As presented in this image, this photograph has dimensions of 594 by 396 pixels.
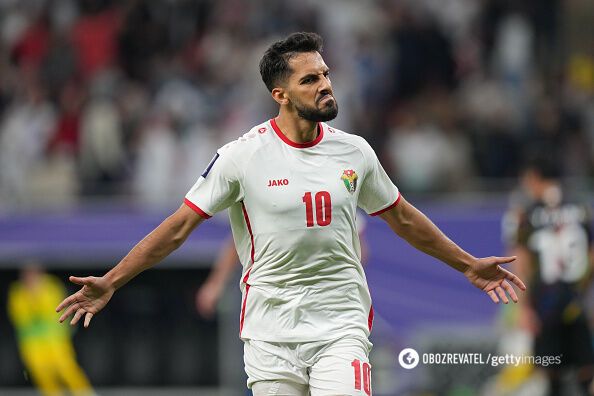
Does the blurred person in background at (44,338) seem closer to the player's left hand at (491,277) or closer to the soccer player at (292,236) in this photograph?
the soccer player at (292,236)

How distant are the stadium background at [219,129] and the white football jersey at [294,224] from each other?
17.9 feet

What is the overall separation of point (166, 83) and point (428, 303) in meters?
5.49

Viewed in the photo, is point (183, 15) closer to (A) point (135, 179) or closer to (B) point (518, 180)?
(A) point (135, 179)

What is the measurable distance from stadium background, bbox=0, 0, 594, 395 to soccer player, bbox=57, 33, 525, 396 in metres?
5.49

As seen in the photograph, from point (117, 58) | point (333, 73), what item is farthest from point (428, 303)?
point (117, 58)

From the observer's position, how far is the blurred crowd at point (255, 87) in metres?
14.9

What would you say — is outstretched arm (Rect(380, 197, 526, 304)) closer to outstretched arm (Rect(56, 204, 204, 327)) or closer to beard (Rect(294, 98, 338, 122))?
beard (Rect(294, 98, 338, 122))

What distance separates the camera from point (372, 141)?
48.9 feet

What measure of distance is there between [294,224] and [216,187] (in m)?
0.44

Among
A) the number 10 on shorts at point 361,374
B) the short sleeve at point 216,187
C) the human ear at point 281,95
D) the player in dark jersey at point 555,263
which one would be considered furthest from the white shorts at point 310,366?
the player in dark jersey at point 555,263

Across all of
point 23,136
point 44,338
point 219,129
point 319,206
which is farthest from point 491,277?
point 23,136

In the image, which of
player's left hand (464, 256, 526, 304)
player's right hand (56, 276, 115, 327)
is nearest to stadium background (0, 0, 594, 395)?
player's left hand (464, 256, 526, 304)

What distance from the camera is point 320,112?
633cm

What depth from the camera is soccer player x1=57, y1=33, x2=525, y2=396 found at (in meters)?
6.34
